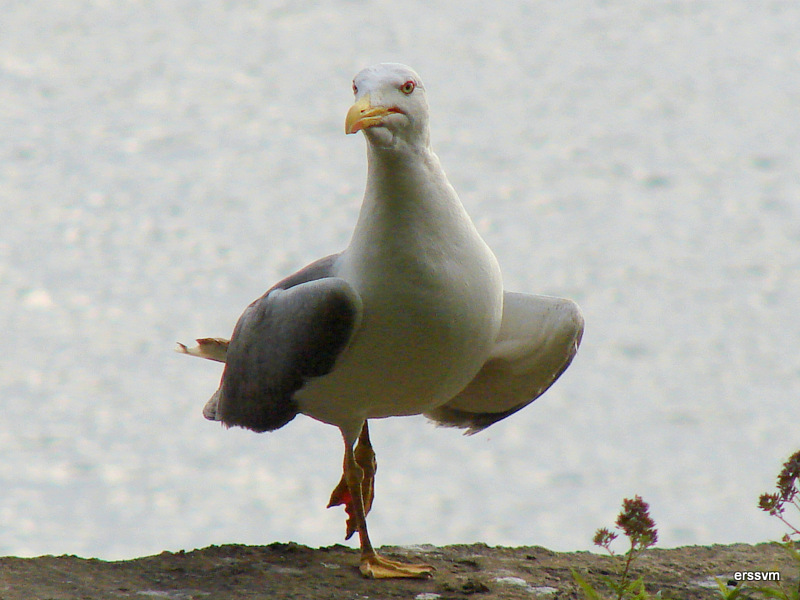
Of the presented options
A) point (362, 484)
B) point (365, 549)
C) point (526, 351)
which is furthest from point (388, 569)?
point (526, 351)

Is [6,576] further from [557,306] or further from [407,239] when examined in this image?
[557,306]

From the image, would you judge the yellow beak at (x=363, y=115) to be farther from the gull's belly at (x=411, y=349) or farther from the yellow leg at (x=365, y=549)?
the yellow leg at (x=365, y=549)

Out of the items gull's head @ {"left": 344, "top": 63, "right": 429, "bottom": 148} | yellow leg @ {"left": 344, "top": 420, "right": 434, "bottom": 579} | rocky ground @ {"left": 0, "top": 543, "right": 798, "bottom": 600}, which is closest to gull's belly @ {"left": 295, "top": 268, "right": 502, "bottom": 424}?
yellow leg @ {"left": 344, "top": 420, "right": 434, "bottom": 579}

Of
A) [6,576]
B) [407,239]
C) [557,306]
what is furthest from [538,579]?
[6,576]

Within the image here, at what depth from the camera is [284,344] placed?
11.5ft

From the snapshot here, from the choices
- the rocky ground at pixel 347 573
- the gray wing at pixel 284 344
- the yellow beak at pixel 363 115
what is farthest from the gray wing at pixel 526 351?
the yellow beak at pixel 363 115

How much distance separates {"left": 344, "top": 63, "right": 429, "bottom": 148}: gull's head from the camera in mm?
3154

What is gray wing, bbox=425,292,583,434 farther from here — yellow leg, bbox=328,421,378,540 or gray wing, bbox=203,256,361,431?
gray wing, bbox=203,256,361,431

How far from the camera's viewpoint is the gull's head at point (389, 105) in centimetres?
315

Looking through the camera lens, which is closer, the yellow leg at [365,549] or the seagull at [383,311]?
the seagull at [383,311]

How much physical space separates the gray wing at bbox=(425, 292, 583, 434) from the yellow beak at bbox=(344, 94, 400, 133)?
3.27 ft

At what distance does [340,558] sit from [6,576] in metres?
1.13

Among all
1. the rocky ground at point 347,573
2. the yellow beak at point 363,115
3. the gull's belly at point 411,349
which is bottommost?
the rocky ground at point 347,573

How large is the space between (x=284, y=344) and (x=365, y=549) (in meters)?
0.79
